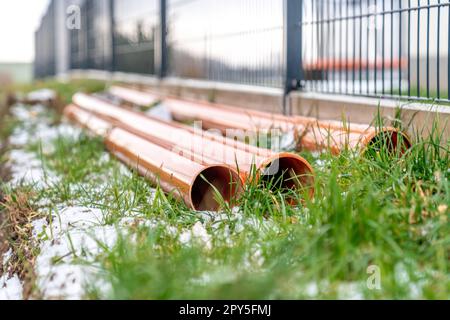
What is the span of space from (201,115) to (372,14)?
245 centimetres

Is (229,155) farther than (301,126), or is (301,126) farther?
(301,126)

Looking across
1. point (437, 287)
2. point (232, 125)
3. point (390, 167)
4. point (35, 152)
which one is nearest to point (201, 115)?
point (232, 125)

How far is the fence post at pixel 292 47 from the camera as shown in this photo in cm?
667

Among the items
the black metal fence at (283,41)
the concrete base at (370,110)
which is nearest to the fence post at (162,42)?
the black metal fence at (283,41)

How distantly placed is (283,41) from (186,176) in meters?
3.07

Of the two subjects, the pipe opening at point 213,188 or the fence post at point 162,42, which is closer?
the pipe opening at point 213,188

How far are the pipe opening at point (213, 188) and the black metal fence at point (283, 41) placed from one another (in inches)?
59.9

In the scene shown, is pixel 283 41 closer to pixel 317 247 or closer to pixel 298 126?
pixel 298 126

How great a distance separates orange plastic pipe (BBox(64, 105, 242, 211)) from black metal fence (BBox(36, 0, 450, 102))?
5.09 feet

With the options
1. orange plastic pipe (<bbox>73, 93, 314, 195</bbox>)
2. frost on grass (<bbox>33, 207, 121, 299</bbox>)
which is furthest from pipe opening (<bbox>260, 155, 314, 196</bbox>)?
frost on grass (<bbox>33, 207, 121, 299</bbox>)

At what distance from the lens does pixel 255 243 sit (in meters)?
3.15

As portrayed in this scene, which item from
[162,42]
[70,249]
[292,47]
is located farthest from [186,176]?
[162,42]

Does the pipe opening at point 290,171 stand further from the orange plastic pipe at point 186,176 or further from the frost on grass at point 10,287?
the frost on grass at point 10,287
